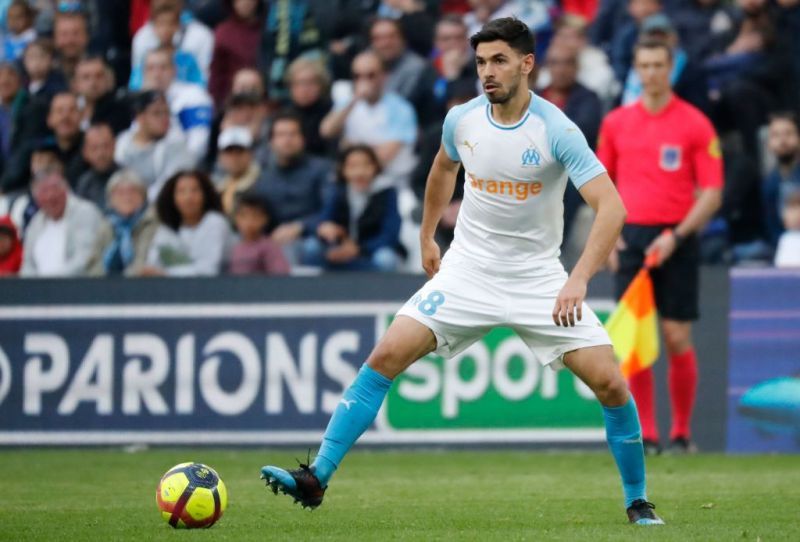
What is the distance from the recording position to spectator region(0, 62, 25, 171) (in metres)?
16.9

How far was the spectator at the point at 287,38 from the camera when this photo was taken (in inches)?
644

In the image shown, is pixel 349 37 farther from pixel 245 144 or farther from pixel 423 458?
pixel 423 458

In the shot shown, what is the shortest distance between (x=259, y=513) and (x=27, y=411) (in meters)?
5.43

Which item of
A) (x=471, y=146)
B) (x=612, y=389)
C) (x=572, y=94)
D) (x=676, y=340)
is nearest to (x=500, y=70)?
(x=471, y=146)

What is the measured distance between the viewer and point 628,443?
7.35m

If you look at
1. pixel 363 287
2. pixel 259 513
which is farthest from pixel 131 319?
pixel 259 513

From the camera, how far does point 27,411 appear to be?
42.6ft

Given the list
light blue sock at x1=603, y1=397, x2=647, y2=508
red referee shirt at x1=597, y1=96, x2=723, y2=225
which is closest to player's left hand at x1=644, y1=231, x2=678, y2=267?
red referee shirt at x1=597, y1=96, x2=723, y2=225

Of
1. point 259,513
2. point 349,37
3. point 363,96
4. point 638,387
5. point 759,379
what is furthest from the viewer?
point 349,37

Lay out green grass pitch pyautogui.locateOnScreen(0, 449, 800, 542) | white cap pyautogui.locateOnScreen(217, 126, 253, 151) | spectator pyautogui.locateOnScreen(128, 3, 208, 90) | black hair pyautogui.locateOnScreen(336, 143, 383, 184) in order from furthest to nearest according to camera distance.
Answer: spectator pyautogui.locateOnScreen(128, 3, 208, 90)
white cap pyautogui.locateOnScreen(217, 126, 253, 151)
black hair pyautogui.locateOnScreen(336, 143, 383, 184)
green grass pitch pyautogui.locateOnScreen(0, 449, 800, 542)

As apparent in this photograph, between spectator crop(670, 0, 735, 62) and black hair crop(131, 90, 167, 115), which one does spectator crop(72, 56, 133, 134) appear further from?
spectator crop(670, 0, 735, 62)

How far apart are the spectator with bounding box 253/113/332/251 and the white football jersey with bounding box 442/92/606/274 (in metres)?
6.80

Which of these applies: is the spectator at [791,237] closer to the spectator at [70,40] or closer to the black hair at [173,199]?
the black hair at [173,199]

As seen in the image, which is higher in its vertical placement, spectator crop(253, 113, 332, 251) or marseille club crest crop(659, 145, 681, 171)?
marseille club crest crop(659, 145, 681, 171)
